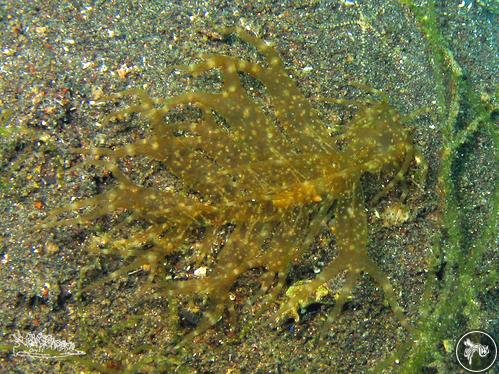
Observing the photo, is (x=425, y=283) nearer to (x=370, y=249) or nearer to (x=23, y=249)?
(x=370, y=249)

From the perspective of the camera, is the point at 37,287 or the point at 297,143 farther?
the point at 297,143

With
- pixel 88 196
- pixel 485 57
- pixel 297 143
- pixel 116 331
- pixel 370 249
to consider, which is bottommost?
pixel 116 331

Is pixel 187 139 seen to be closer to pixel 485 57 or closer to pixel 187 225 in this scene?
pixel 187 225

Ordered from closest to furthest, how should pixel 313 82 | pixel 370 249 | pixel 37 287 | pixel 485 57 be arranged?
pixel 37 287 → pixel 370 249 → pixel 313 82 → pixel 485 57

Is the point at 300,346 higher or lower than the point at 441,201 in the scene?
lower

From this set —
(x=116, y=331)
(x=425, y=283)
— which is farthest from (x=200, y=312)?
(x=425, y=283)

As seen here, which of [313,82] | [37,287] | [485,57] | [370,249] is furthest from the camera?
[485,57]
